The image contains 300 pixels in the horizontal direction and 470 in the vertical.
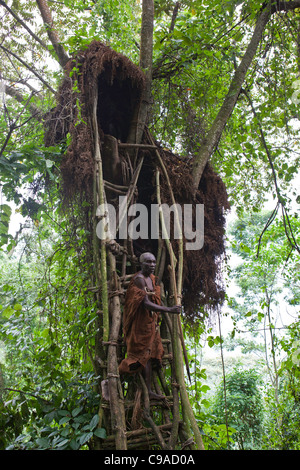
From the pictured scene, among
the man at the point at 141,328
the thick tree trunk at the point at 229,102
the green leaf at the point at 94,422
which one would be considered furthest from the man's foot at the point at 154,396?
the thick tree trunk at the point at 229,102

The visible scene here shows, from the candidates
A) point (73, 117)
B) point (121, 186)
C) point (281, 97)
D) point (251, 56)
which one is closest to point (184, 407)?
point (121, 186)

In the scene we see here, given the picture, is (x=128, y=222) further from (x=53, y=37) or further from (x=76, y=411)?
(x=53, y=37)

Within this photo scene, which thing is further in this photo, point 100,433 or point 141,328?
point 141,328

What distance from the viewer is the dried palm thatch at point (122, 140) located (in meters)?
4.39

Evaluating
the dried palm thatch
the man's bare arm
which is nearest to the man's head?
the man's bare arm

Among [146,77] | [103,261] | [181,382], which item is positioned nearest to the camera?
Answer: [181,382]

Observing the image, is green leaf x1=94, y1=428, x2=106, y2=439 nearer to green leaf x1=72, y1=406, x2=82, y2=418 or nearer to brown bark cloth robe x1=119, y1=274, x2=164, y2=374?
green leaf x1=72, y1=406, x2=82, y2=418

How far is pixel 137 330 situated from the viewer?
11.2 feet

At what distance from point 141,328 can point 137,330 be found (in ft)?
0.13

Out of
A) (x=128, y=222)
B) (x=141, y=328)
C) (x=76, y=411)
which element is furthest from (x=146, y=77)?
(x=76, y=411)

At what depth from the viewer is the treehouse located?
3.21 m

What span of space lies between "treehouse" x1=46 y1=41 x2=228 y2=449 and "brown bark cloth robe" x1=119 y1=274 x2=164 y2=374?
112 mm

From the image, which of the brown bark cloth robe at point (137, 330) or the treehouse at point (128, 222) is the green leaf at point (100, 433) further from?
the brown bark cloth robe at point (137, 330)
